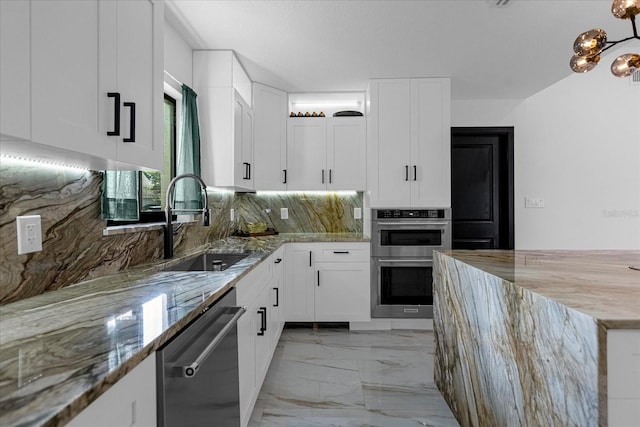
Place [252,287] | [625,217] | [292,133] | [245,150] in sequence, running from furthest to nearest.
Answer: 1. [625,217]
2. [292,133]
3. [245,150]
4. [252,287]

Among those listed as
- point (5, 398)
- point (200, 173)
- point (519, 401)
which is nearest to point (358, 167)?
point (200, 173)

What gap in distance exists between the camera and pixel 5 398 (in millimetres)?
607

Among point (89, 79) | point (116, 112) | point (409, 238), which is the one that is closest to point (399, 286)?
point (409, 238)

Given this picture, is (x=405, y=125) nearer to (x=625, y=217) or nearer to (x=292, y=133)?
(x=292, y=133)

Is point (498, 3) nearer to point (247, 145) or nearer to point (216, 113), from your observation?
point (216, 113)

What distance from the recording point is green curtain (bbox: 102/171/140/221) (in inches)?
70.1

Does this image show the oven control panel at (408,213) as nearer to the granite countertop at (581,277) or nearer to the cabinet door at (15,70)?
the granite countertop at (581,277)

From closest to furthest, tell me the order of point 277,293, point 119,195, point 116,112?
point 116,112 < point 119,195 < point 277,293

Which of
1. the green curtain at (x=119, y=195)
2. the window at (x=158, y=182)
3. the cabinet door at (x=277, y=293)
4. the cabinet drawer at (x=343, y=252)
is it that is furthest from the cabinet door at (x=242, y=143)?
the green curtain at (x=119, y=195)

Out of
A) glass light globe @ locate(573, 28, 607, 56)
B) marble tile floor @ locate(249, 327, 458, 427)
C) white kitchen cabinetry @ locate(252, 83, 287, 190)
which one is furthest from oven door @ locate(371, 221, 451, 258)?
glass light globe @ locate(573, 28, 607, 56)

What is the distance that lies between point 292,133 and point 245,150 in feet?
2.69

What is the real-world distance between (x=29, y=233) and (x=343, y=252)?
9.25 feet

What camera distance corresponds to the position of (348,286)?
12.6ft

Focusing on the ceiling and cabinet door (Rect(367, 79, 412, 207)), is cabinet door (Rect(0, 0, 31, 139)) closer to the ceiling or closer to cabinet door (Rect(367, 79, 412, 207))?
the ceiling
